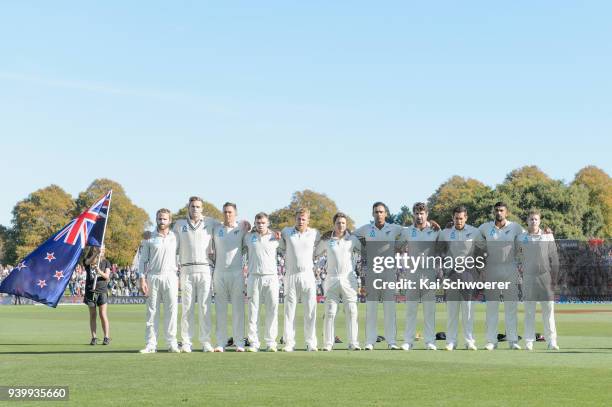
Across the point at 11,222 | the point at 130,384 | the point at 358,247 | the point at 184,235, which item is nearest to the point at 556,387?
the point at 130,384

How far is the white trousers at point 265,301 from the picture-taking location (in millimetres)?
16797

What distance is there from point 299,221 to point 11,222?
95.2 meters

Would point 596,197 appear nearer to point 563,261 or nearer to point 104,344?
point 563,261

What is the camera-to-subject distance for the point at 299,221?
55.1ft

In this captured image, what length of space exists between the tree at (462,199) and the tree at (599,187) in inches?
467

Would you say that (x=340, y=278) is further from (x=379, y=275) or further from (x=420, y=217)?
(x=420, y=217)

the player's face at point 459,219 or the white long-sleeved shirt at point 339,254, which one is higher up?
the player's face at point 459,219

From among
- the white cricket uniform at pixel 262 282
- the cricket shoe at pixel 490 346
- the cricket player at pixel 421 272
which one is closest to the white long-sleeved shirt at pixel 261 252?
the white cricket uniform at pixel 262 282

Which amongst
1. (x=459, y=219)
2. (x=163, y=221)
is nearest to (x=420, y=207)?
(x=459, y=219)

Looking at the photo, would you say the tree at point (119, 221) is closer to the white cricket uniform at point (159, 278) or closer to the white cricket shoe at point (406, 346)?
the white cricket uniform at point (159, 278)

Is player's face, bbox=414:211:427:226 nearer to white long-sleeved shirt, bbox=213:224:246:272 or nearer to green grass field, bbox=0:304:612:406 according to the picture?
green grass field, bbox=0:304:612:406

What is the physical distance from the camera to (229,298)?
16984 mm

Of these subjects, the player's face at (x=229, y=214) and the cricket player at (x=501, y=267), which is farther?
the cricket player at (x=501, y=267)

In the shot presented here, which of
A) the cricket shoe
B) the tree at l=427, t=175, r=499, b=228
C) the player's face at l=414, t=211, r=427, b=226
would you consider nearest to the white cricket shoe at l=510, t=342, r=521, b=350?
the cricket shoe
